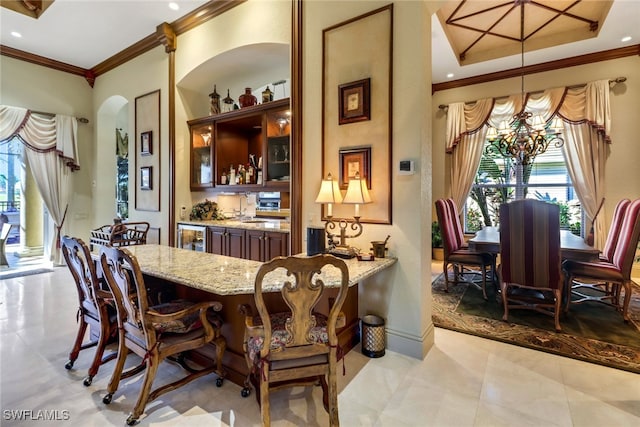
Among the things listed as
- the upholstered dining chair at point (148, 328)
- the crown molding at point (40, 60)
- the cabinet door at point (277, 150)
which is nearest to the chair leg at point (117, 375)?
the upholstered dining chair at point (148, 328)

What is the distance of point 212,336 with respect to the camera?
1.97 meters

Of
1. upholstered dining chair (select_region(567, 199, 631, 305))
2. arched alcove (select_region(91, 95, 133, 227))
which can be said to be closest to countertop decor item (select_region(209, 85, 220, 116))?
arched alcove (select_region(91, 95, 133, 227))

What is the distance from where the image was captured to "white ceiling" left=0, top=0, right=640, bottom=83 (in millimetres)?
3926

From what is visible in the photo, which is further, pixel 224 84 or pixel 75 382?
pixel 224 84

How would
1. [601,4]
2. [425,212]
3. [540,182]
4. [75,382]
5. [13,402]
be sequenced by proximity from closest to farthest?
[13,402] → [75,382] → [425,212] → [601,4] → [540,182]

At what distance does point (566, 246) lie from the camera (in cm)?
332

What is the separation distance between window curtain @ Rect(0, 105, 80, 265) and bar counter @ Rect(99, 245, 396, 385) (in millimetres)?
4253

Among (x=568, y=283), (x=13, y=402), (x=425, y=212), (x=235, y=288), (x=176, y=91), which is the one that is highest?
(x=176, y=91)

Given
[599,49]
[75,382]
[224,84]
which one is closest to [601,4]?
[599,49]

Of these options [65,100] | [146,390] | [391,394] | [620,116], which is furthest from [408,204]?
[65,100]

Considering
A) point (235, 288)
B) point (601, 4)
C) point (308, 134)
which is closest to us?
point (235, 288)

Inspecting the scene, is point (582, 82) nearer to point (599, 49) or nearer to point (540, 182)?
point (599, 49)

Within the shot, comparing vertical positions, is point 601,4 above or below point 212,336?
above

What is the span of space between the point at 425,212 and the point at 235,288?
1707mm
